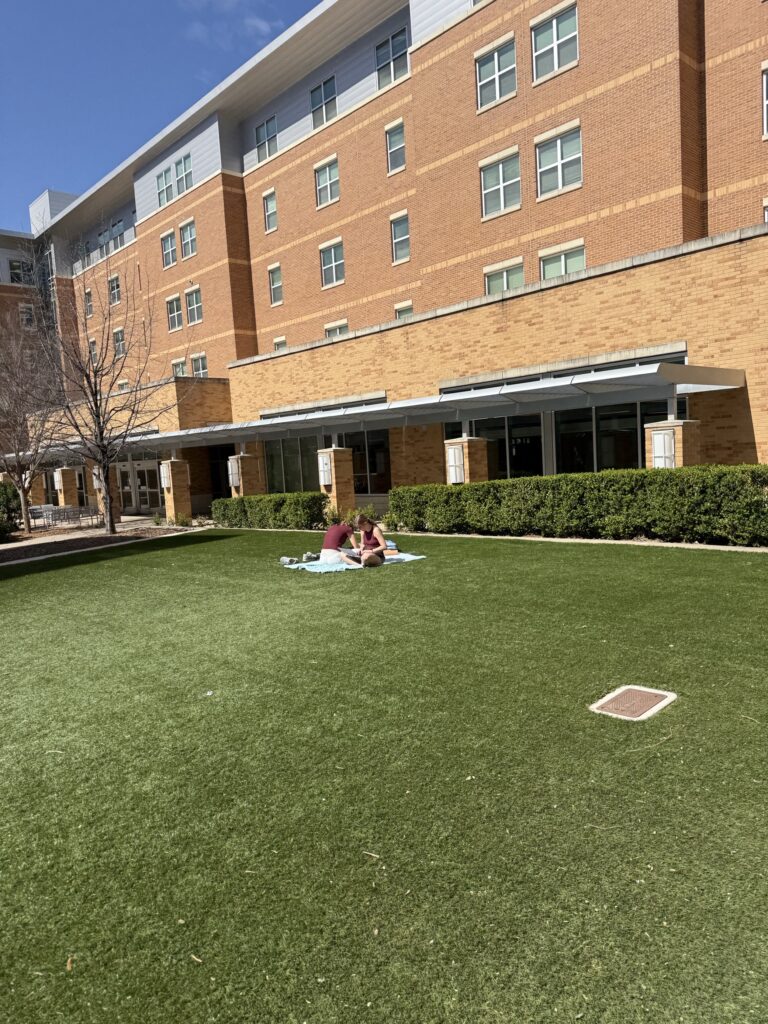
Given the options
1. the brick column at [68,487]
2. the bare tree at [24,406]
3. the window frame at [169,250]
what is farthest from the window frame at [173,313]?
the brick column at [68,487]

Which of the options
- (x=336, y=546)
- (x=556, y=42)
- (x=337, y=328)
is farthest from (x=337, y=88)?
(x=336, y=546)

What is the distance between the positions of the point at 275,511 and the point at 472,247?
11.4 metres

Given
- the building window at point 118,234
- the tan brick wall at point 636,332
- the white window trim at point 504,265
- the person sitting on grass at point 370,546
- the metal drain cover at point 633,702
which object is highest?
the building window at point 118,234

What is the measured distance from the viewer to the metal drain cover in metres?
4.95

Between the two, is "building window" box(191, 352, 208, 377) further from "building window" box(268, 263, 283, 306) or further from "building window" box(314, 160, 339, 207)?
"building window" box(314, 160, 339, 207)

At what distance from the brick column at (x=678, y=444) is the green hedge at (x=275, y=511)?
9618 mm

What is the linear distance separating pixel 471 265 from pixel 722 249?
10.4 metres

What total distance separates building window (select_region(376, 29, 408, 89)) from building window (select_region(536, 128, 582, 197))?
26.2 ft

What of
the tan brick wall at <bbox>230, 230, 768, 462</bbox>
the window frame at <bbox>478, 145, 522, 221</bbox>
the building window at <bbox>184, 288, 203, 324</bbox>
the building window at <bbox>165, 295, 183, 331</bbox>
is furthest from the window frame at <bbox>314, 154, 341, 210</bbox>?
the building window at <bbox>165, 295, 183, 331</bbox>

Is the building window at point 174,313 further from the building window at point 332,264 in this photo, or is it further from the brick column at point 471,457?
the brick column at point 471,457

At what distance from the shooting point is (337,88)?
94.7 ft

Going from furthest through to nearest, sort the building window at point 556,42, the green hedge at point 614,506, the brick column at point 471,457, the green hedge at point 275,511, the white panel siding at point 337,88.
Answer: the white panel siding at point 337,88 < the building window at point 556,42 < the green hedge at point 275,511 < the brick column at point 471,457 < the green hedge at point 614,506

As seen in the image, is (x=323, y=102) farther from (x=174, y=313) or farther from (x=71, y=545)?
(x=71, y=545)

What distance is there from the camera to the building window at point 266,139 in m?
32.3
